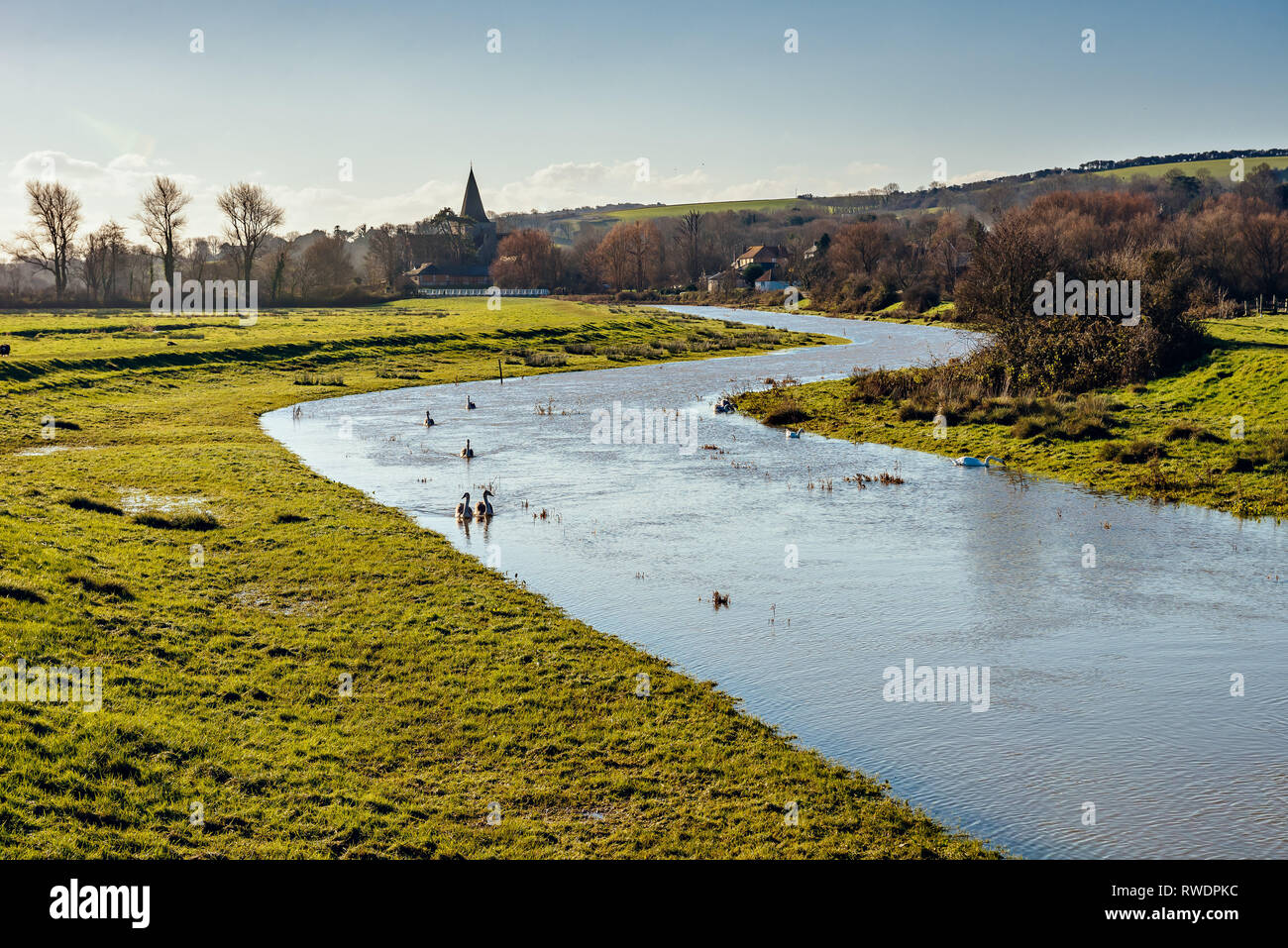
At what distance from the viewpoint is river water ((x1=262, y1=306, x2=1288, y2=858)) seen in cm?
1034

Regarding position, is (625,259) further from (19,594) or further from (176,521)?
(19,594)

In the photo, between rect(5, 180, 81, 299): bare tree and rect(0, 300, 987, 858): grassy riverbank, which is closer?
rect(0, 300, 987, 858): grassy riverbank

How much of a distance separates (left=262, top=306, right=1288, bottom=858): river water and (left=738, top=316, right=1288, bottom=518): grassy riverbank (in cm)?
177

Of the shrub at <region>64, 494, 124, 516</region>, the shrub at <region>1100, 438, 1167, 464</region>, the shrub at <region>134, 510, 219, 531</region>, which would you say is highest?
the shrub at <region>1100, 438, 1167, 464</region>

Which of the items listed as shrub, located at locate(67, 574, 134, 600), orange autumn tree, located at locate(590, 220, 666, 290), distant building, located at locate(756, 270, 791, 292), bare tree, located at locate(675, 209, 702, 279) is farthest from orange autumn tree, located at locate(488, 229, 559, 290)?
shrub, located at locate(67, 574, 134, 600)

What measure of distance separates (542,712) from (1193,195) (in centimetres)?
18352

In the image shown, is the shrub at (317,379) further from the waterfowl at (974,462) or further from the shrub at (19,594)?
the shrub at (19,594)

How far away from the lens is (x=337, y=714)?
464 inches

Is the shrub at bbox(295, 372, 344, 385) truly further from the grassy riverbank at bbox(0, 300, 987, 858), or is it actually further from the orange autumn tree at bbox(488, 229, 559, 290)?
the orange autumn tree at bbox(488, 229, 559, 290)

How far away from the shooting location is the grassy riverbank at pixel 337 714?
906 centimetres

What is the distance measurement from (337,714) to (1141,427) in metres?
29.2

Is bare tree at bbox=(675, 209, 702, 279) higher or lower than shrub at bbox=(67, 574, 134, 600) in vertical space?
higher

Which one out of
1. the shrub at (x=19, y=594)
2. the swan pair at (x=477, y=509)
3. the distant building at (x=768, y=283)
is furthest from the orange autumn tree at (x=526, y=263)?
the shrub at (x=19, y=594)
